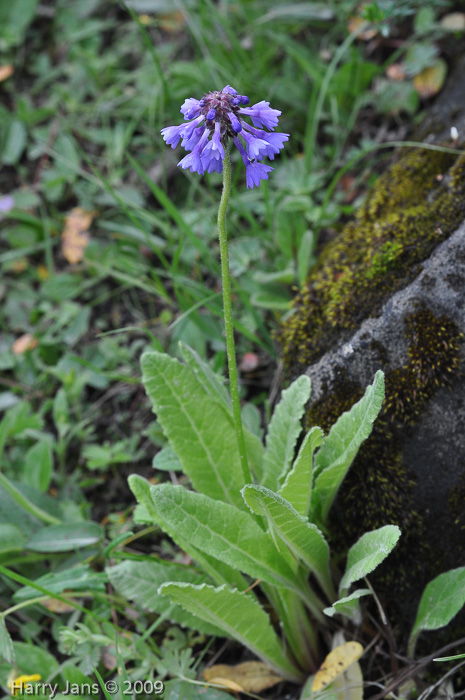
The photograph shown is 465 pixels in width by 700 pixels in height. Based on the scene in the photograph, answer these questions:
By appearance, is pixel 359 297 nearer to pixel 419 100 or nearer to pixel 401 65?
pixel 419 100

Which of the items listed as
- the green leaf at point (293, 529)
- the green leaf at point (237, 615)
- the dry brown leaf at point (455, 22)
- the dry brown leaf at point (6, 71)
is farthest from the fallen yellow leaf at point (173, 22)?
the green leaf at point (237, 615)

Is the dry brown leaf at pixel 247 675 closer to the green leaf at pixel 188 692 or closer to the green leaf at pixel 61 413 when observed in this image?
the green leaf at pixel 188 692

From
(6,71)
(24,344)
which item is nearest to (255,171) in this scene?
(24,344)

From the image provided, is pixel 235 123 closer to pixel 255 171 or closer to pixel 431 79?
pixel 255 171

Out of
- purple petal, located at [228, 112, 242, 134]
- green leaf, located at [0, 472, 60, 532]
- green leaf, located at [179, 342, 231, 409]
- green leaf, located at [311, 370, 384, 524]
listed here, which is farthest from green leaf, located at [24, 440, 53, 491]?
purple petal, located at [228, 112, 242, 134]

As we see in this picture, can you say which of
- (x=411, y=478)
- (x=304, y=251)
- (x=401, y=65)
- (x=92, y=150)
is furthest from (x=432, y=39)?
(x=411, y=478)

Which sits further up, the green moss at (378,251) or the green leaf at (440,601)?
the green moss at (378,251)
